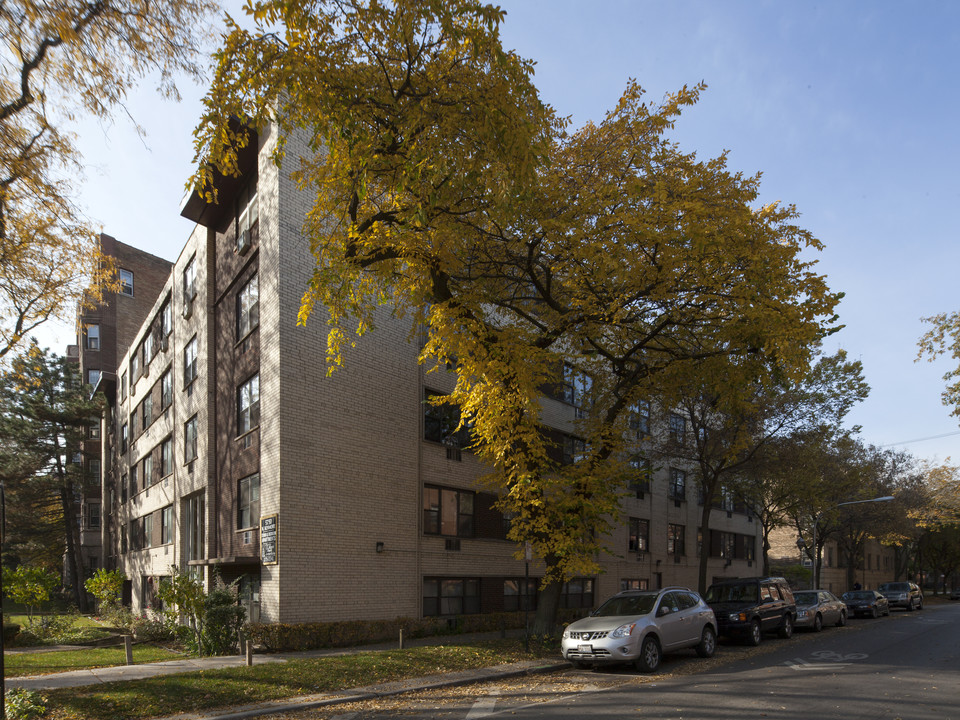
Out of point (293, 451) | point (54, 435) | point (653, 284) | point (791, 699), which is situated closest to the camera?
point (791, 699)

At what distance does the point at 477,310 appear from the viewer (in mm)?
15430

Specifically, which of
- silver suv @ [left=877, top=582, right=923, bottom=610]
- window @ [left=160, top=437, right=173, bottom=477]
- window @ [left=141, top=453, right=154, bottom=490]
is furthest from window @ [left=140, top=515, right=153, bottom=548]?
silver suv @ [left=877, top=582, right=923, bottom=610]

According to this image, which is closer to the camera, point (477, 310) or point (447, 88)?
point (447, 88)

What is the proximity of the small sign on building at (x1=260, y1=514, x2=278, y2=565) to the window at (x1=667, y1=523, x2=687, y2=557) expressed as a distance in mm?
23045

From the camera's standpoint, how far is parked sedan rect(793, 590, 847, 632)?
73.1 feet

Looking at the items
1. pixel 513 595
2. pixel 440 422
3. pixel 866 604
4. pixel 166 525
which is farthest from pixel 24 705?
pixel 866 604

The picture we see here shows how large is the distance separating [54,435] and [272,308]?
3233 centimetres

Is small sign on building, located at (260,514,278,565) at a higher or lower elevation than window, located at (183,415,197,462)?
lower

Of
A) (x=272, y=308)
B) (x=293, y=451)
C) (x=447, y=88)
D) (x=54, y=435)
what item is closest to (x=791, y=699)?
(x=447, y=88)

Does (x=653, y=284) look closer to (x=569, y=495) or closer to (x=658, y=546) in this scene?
(x=569, y=495)

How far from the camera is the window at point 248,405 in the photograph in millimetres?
19969

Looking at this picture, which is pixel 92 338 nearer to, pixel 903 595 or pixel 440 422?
pixel 440 422

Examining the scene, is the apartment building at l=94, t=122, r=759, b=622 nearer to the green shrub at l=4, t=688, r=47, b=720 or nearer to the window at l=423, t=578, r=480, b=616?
the window at l=423, t=578, r=480, b=616

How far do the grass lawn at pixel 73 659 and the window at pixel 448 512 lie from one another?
7.46 meters
